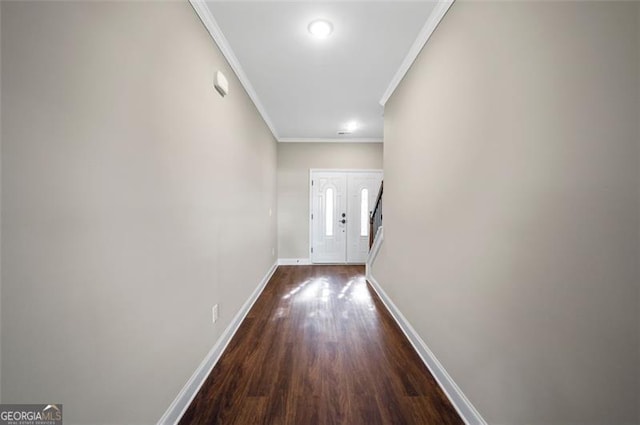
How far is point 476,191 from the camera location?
1.41 meters

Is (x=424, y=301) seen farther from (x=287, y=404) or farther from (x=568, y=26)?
(x=568, y=26)

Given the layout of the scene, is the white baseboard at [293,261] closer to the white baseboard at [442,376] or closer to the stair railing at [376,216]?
the stair railing at [376,216]

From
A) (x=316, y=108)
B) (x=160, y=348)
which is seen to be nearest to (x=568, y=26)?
(x=160, y=348)

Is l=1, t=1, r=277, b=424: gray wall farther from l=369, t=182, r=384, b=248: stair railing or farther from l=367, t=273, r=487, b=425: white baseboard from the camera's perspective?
l=369, t=182, r=384, b=248: stair railing

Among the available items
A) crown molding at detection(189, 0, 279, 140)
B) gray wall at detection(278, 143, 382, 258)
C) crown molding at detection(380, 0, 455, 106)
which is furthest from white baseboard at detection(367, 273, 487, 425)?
gray wall at detection(278, 143, 382, 258)

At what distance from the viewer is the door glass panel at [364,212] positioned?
17.6 ft

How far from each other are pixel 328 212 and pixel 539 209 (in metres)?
4.46

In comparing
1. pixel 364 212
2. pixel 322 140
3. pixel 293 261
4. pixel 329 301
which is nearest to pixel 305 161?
pixel 322 140

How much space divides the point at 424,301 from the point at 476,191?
1.12m

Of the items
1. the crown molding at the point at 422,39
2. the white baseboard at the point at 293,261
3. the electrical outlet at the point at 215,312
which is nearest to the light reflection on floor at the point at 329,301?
the electrical outlet at the point at 215,312

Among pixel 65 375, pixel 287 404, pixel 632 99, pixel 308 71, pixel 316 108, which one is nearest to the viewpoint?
pixel 632 99

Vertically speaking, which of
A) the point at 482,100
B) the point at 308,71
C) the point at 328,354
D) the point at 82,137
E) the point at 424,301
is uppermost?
the point at 308,71

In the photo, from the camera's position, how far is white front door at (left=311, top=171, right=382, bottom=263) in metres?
5.36

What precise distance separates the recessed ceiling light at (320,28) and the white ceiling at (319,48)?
0.13 feet
